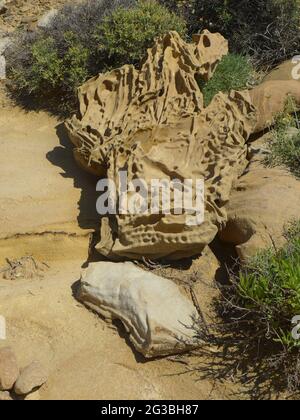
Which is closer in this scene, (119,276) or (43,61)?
(119,276)

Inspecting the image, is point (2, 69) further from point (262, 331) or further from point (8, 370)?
point (262, 331)

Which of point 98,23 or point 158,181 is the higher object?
point 98,23

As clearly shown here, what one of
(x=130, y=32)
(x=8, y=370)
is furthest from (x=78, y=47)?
(x=8, y=370)

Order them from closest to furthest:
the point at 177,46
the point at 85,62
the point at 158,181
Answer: the point at 158,181, the point at 177,46, the point at 85,62

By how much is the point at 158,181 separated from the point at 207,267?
797 millimetres

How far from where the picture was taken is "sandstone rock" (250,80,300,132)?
17.7 ft

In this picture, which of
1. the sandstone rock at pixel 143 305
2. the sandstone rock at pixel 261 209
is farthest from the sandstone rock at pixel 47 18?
the sandstone rock at pixel 143 305

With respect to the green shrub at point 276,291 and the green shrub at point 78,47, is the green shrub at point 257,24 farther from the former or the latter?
the green shrub at point 276,291

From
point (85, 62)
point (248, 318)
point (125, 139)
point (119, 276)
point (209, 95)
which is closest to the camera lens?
point (248, 318)

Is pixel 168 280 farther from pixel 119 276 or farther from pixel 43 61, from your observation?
pixel 43 61

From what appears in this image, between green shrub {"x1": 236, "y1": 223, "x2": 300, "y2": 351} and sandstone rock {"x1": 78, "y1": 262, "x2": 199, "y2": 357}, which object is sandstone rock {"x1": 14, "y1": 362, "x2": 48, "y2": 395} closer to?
sandstone rock {"x1": 78, "y1": 262, "x2": 199, "y2": 357}

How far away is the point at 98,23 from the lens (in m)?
6.59

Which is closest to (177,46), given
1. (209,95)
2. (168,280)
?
(209,95)

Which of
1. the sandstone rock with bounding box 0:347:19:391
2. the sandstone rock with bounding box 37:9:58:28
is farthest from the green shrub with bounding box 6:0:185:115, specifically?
the sandstone rock with bounding box 0:347:19:391
